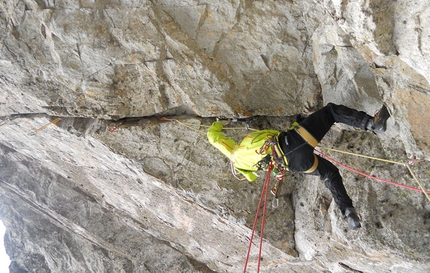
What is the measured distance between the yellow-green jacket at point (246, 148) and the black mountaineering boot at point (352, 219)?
47.7 inches

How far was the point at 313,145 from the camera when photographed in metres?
4.03

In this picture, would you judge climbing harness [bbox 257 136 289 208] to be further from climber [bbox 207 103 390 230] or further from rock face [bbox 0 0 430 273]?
rock face [bbox 0 0 430 273]

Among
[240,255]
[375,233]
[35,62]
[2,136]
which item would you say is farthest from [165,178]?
[2,136]

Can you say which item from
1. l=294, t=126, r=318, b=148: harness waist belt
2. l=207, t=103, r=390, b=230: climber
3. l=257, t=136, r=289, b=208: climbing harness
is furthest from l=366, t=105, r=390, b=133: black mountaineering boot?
l=257, t=136, r=289, b=208: climbing harness

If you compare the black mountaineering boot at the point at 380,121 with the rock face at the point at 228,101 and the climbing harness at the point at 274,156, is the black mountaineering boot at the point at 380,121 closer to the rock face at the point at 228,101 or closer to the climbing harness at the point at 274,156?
the rock face at the point at 228,101

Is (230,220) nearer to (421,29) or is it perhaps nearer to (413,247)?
(413,247)

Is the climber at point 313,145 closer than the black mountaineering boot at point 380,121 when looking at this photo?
No

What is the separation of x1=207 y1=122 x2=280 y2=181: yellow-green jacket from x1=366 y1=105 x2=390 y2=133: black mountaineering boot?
102 cm

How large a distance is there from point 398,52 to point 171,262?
6305mm

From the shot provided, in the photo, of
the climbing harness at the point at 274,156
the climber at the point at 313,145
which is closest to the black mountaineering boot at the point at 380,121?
the climber at the point at 313,145

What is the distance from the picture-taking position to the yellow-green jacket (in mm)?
4223

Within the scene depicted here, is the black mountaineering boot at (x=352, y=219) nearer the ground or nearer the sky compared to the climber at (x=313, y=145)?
nearer the ground

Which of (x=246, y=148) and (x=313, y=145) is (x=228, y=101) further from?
(x=313, y=145)

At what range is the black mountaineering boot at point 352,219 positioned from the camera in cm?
416
